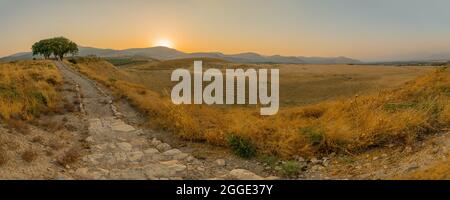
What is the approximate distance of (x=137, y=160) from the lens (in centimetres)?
862

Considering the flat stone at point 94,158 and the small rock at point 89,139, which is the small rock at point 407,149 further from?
the small rock at point 89,139

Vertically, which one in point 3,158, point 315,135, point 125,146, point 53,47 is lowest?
point 125,146

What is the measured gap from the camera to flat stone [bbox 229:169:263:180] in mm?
7341

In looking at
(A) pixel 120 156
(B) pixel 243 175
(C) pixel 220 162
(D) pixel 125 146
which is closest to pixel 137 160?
(A) pixel 120 156

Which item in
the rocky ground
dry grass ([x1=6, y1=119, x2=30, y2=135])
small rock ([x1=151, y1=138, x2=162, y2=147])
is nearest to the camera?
the rocky ground

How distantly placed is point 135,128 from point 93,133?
1.43m

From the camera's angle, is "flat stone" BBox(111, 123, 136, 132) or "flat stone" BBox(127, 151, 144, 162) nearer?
"flat stone" BBox(127, 151, 144, 162)

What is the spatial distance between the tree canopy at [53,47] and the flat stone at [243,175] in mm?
96057

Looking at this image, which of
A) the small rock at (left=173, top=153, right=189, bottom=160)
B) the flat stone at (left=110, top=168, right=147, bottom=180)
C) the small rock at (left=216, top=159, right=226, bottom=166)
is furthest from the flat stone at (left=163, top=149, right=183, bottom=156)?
the flat stone at (left=110, top=168, right=147, bottom=180)

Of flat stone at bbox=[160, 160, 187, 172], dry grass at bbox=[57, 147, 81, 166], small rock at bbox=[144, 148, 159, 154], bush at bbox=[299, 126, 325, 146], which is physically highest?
bush at bbox=[299, 126, 325, 146]

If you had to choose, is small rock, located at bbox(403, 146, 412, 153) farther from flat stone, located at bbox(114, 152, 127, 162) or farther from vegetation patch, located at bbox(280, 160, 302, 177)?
flat stone, located at bbox(114, 152, 127, 162)

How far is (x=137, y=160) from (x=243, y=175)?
2600mm

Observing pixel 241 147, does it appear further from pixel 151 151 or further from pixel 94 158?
pixel 94 158
